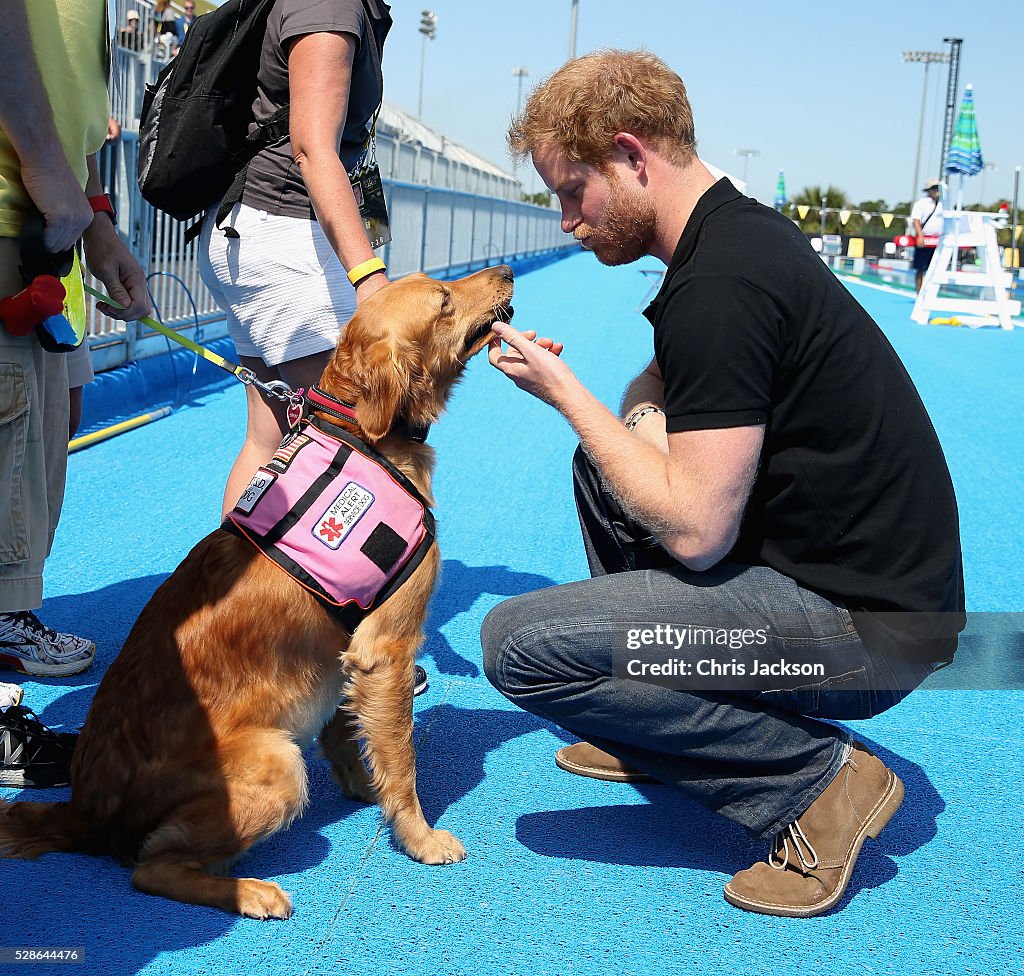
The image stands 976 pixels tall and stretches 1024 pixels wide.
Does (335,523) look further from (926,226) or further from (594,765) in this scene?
(926,226)

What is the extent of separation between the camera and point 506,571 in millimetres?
4891

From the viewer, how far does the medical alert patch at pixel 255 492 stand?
8.55 ft

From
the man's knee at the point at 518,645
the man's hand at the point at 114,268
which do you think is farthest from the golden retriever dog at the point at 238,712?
the man's hand at the point at 114,268

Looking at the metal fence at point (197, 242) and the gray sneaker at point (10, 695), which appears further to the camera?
the metal fence at point (197, 242)

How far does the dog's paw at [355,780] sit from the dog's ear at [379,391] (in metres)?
0.97

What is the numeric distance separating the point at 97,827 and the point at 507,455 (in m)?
5.02

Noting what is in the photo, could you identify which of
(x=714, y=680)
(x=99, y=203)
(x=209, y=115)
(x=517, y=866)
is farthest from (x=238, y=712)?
(x=209, y=115)

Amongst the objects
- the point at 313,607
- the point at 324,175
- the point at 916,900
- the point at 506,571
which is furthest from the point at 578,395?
the point at 506,571

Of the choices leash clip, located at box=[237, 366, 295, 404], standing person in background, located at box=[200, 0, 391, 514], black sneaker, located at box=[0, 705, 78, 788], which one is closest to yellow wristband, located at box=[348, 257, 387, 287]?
standing person in background, located at box=[200, 0, 391, 514]

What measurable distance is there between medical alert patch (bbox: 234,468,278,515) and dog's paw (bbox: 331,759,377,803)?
86 centimetres

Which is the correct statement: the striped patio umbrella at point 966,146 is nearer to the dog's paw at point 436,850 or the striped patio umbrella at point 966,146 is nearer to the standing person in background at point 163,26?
the standing person in background at point 163,26

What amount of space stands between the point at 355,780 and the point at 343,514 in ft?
2.87

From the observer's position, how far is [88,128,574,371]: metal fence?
7.73m

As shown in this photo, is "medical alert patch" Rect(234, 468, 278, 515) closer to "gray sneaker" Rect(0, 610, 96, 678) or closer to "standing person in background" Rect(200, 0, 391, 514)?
"standing person in background" Rect(200, 0, 391, 514)
